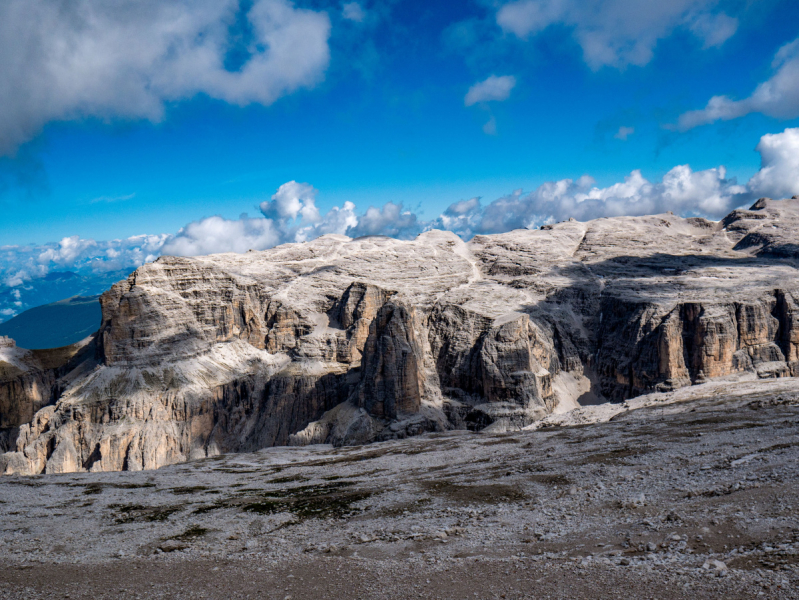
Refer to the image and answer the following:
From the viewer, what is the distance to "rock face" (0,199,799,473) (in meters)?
96.7

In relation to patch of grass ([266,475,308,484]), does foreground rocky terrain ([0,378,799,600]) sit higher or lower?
higher

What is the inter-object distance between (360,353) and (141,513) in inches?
3048

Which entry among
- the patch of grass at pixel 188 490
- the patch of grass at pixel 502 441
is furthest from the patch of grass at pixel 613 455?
the patch of grass at pixel 188 490

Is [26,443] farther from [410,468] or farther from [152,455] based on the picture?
[410,468]

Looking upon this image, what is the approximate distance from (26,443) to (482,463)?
9026 cm

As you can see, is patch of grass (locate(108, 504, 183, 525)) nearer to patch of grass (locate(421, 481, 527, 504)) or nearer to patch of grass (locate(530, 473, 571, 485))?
patch of grass (locate(421, 481, 527, 504))

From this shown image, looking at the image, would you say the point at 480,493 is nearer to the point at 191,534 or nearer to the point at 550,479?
the point at 550,479

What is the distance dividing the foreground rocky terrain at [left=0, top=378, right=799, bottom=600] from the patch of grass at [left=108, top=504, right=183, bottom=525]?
28 cm

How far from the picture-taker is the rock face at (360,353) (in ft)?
317

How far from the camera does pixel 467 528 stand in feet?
93.4

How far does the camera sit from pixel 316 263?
150 metres

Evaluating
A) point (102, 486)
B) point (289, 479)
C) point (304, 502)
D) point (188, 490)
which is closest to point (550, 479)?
point (304, 502)

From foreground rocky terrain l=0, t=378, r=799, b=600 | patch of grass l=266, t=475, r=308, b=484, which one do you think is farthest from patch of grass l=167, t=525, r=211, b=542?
patch of grass l=266, t=475, r=308, b=484

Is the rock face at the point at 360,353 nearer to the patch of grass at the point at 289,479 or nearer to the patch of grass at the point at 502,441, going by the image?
the patch of grass at the point at 502,441
